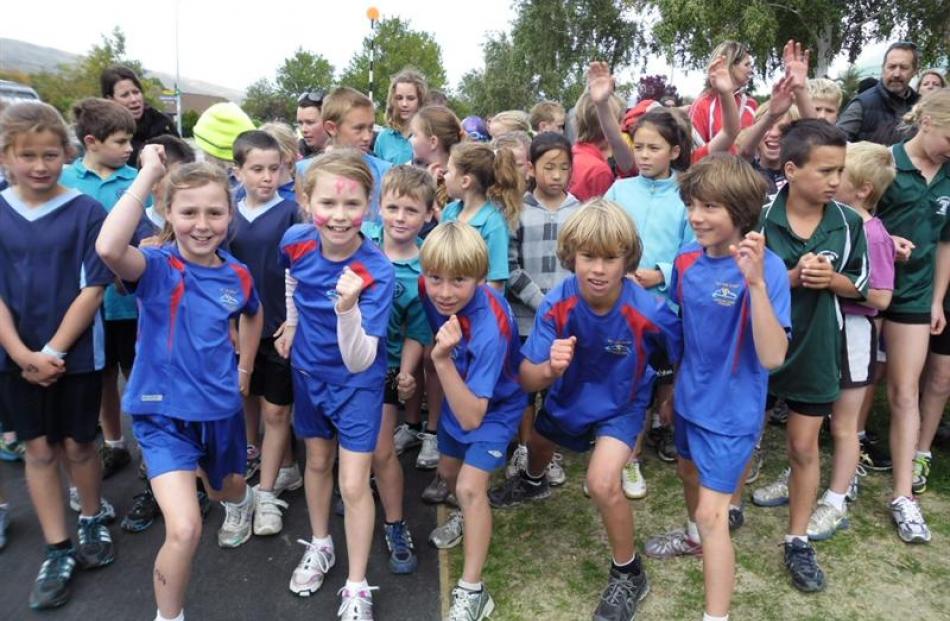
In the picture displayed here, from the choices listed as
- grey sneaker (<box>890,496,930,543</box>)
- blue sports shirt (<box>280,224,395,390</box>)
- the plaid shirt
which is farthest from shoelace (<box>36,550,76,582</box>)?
grey sneaker (<box>890,496,930,543</box>)

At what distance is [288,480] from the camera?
3.75 m

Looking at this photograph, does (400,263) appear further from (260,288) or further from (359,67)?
(359,67)

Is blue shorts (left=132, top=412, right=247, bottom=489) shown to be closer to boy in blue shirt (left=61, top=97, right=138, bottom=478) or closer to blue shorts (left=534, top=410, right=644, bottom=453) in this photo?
boy in blue shirt (left=61, top=97, right=138, bottom=478)

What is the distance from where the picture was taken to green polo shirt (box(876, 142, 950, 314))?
3383mm

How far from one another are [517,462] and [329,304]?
1727mm

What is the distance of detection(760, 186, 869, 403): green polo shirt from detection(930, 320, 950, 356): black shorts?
1.18 m

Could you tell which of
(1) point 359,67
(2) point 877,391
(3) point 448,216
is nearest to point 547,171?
(3) point 448,216

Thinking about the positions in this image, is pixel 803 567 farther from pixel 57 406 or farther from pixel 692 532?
pixel 57 406

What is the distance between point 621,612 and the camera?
270 centimetres

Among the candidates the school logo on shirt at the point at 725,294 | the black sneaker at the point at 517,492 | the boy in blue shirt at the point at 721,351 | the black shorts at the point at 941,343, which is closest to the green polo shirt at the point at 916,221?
the black shorts at the point at 941,343

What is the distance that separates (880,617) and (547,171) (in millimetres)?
2645

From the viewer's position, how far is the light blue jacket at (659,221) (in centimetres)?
347

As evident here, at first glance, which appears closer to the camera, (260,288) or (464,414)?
(464,414)

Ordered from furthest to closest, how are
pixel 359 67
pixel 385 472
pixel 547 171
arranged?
pixel 359 67 → pixel 547 171 → pixel 385 472
